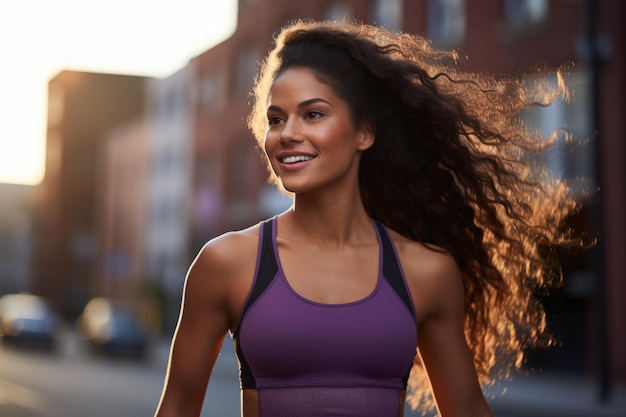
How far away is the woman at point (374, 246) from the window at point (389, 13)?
22939 millimetres

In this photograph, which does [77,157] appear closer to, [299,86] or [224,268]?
[299,86]

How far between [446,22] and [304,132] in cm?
2258

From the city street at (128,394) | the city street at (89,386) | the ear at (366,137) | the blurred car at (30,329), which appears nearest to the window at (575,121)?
the city street at (128,394)

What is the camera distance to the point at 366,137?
3047mm

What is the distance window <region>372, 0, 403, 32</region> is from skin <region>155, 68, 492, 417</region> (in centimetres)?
2343

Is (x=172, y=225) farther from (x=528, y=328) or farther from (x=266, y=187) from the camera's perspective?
(x=528, y=328)

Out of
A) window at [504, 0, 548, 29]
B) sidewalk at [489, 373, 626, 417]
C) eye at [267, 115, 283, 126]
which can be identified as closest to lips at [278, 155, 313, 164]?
eye at [267, 115, 283, 126]

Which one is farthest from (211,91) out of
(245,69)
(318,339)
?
(318,339)

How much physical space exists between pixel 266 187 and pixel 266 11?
19.2 feet

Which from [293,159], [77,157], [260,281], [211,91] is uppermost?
[77,157]

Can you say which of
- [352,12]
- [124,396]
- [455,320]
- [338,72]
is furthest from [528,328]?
[352,12]

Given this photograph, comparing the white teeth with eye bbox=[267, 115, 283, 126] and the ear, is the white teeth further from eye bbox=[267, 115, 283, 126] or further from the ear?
the ear

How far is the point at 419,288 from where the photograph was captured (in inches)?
112

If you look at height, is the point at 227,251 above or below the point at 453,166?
below
